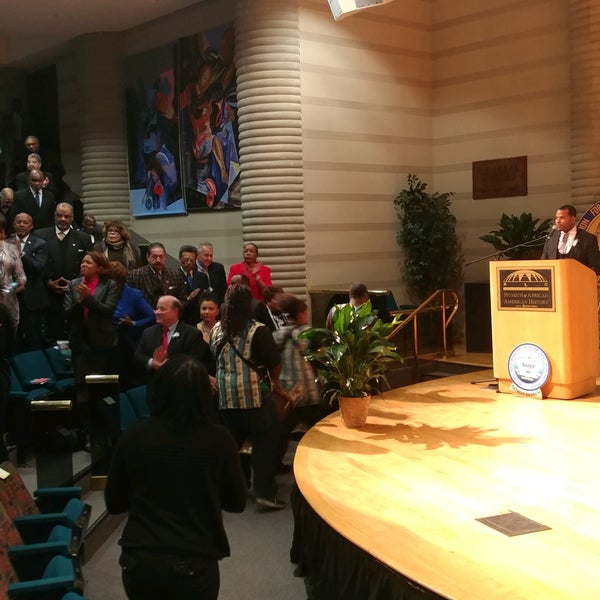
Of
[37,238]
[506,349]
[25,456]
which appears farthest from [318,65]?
[25,456]

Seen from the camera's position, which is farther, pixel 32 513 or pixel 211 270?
pixel 211 270

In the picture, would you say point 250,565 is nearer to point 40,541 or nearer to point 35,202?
point 40,541

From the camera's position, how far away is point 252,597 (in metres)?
4.08

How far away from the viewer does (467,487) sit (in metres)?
3.80

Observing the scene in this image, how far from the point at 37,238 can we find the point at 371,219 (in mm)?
4799

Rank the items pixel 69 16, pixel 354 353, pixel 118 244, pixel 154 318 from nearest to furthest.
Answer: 1. pixel 354 353
2. pixel 154 318
3. pixel 118 244
4. pixel 69 16

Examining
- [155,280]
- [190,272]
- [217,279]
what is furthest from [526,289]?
[217,279]

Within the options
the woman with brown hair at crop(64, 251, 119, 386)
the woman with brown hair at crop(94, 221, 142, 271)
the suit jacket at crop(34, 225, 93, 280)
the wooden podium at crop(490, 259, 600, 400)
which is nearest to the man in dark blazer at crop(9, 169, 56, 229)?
the suit jacket at crop(34, 225, 93, 280)

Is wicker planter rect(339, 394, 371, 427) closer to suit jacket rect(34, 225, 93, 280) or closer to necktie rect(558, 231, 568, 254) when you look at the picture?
necktie rect(558, 231, 568, 254)

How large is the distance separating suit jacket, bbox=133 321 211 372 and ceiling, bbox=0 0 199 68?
6388 millimetres

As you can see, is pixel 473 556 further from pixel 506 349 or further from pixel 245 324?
pixel 506 349

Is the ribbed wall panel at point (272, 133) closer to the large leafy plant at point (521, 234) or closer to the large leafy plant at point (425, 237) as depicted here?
the large leafy plant at point (425, 237)

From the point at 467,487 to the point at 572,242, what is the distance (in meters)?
4.33

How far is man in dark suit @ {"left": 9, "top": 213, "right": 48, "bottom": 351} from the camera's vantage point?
6980 millimetres
